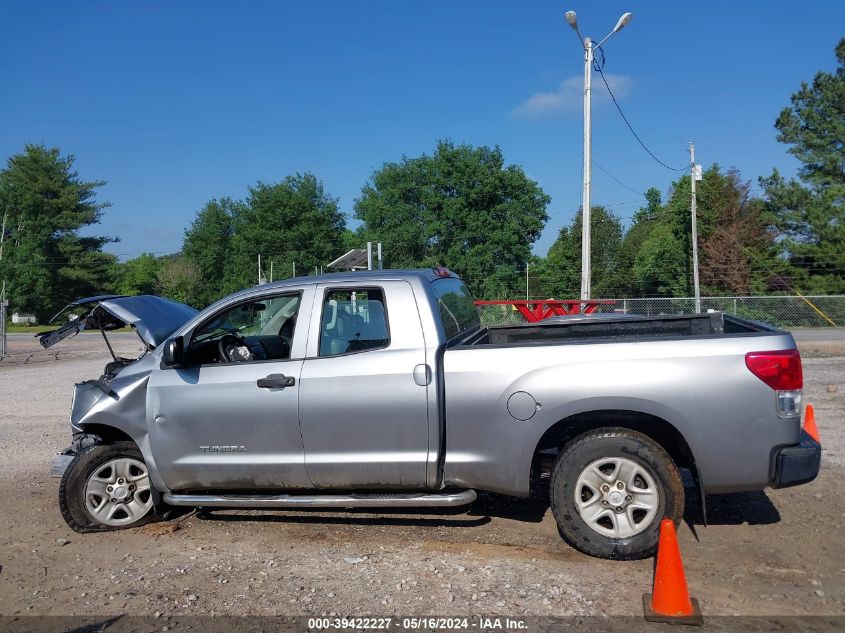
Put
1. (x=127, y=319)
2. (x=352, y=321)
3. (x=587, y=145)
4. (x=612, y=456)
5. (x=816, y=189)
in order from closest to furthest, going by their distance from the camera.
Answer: (x=612, y=456) < (x=352, y=321) < (x=127, y=319) < (x=587, y=145) < (x=816, y=189)

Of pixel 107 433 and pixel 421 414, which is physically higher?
pixel 421 414

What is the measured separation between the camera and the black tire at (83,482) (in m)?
5.25

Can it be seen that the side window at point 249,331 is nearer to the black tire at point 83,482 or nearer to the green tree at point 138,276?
the black tire at point 83,482

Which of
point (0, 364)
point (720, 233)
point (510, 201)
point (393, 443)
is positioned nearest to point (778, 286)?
point (720, 233)

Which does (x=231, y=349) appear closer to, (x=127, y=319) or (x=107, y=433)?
(x=127, y=319)

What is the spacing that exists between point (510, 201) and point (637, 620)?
45075 mm

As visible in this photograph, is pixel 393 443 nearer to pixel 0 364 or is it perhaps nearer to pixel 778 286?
pixel 0 364

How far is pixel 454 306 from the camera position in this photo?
18.2 ft

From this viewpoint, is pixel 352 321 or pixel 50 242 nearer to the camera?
pixel 352 321

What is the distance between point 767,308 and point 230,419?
26522 mm

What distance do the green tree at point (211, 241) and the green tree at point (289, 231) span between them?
1549 centimetres

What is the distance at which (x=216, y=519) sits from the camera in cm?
555

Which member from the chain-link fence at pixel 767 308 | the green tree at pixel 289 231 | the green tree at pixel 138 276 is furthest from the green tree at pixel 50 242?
the chain-link fence at pixel 767 308

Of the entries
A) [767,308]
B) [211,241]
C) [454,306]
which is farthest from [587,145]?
[211,241]
